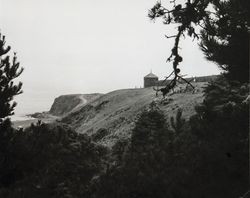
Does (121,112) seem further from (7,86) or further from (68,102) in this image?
(68,102)

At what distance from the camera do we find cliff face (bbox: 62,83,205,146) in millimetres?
37125

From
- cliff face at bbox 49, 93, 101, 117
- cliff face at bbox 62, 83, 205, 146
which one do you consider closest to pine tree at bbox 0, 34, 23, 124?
cliff face at bbox 62, 83, 205, 146

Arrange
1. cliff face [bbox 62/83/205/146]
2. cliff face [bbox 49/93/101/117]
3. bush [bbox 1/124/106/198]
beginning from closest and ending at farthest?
bush [bbox 1/124/106/198]
cliff face [bbox 62/83/205/146]
cliff face [bbox 49/93/101/117]

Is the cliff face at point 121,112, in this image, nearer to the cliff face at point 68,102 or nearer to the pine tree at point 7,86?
the pine tree at point 7,86

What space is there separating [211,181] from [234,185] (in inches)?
26.2

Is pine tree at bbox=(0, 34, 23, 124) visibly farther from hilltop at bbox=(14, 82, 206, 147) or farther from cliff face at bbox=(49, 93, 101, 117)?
cliff face at bbox=(49, 93, 101, 117)

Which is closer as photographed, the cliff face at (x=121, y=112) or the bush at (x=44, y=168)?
the bush at (x=44, y=168)

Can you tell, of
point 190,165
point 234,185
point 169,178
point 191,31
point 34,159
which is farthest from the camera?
point 34,159

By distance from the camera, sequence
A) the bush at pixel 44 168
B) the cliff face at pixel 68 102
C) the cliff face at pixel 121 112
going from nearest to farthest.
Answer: the bush at pixel 44 168, the cliff face at pixel 121 112, the cliff face at pixel 68 102

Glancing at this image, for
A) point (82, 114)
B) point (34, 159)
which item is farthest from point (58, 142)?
point (82, 114)

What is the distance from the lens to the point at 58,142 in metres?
22.1

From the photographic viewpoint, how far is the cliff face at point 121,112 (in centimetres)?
3712

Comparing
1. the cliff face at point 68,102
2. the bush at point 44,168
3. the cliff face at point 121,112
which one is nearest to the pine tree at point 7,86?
the bush at point 44,168

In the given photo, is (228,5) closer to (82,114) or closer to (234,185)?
(234,185)
